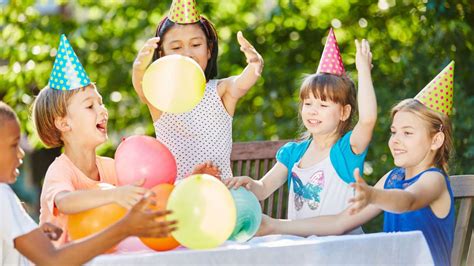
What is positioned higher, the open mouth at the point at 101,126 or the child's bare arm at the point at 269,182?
the open mouth at the point at 101,126

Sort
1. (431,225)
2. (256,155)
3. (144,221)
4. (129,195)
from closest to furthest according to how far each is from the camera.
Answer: (144,221), (129,195), (431,225), (256,155)

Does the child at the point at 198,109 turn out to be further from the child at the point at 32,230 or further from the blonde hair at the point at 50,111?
the child at the point at 32,230

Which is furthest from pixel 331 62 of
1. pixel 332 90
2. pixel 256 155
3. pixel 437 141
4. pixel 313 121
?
pixel 256 155

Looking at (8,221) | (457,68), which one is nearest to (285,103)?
(457,68)

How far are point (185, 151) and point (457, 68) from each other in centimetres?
209

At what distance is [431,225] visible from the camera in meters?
3.05

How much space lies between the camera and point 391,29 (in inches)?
224

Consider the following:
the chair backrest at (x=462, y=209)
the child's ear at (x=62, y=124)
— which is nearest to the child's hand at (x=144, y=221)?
the child's ear at (x=62, y=124)

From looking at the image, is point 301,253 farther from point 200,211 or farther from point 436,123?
point 436,123

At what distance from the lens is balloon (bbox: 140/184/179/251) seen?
2.37m

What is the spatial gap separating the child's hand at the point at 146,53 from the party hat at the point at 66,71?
268 mm

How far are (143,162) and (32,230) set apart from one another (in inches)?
17.7

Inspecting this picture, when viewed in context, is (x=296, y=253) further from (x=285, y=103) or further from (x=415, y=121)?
(x=285, y=103)

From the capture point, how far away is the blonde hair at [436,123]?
3.14 m
